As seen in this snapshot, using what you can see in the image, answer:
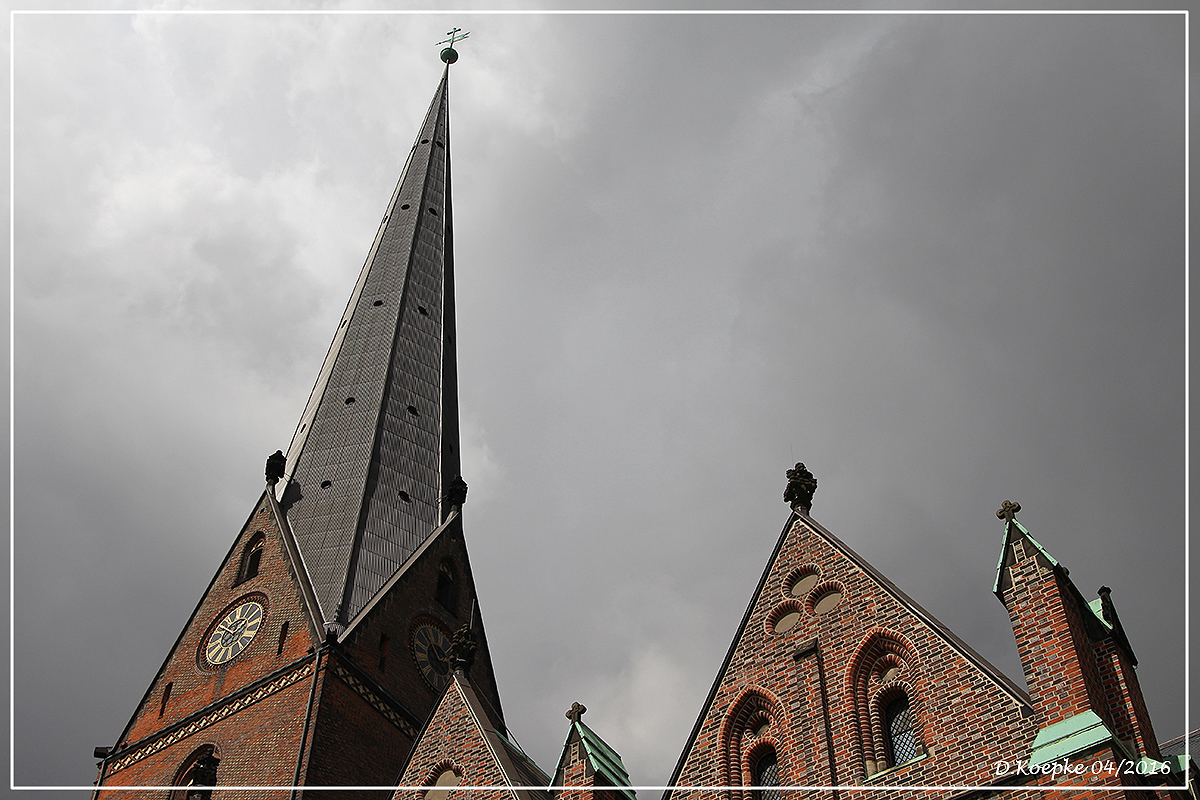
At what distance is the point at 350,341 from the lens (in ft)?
117

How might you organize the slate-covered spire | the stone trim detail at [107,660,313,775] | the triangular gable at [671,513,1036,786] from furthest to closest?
1. the slate-covered spire
2. the stone trim detail at [107,660,313,775]
3. the triangular gable at [671,513,1036,786]

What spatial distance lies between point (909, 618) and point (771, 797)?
2714 millimetres

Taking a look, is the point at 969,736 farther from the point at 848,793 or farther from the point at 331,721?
the point at 331,721

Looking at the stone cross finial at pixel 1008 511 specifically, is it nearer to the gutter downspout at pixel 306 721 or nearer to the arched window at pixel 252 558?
the gutter downspout at pixel 306 721

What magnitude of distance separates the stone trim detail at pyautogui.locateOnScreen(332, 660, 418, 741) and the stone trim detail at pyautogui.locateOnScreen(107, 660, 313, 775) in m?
0.64

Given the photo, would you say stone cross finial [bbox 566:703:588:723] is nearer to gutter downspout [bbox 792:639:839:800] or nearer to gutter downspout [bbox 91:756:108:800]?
gutter downspout [bbox 792:639:839:800]

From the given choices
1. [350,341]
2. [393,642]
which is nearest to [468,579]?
[393,642]

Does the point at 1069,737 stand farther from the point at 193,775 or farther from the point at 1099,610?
the point at 193,775

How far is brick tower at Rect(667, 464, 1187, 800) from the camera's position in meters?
12.8

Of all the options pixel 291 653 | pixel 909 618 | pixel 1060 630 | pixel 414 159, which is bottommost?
pixel 1060 630

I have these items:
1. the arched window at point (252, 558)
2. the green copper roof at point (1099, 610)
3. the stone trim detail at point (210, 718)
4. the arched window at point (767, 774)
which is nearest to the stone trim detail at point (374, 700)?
the stone trim detail at point (210, 718)

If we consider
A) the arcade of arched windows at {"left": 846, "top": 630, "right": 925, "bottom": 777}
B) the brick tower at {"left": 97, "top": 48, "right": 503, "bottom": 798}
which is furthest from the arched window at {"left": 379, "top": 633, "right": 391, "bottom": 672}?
the arcade of arched windows at {"left": 846, "top": 630, "right": 925, "bottom": 777}

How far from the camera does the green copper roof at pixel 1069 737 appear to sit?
12.3 metres

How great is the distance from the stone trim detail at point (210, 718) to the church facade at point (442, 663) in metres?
0.05
